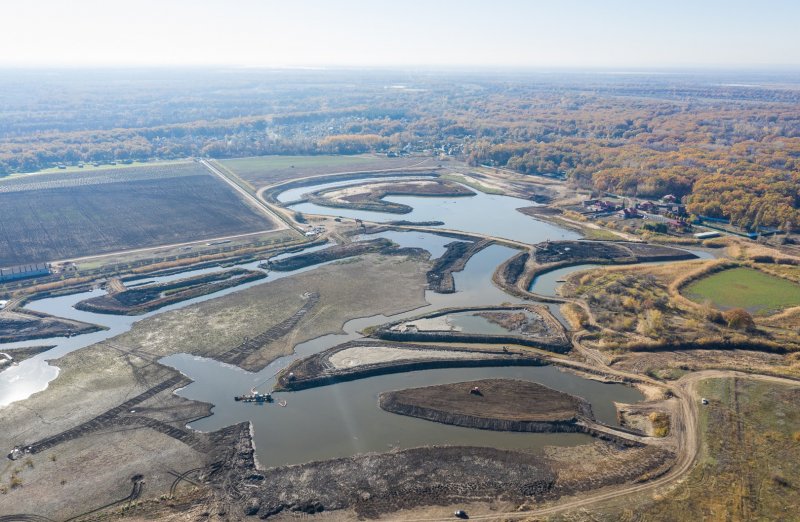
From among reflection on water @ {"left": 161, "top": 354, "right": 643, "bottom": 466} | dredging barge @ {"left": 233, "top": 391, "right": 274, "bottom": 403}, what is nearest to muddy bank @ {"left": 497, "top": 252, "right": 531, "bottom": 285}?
reflection on water @ {"left": 161, "top": 354, "right": 643, "bottom": 466}

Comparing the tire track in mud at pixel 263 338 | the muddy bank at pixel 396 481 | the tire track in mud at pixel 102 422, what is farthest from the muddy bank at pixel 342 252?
the muddy bank at pixel 396 481

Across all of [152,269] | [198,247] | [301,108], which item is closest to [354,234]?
[198,247]

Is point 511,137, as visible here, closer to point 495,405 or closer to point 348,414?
point 495,405

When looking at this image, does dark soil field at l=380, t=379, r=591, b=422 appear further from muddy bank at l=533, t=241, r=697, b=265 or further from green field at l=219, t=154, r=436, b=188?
green field at l=219, t=154, r=436, b=188

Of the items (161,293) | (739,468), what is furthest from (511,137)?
(739,468)

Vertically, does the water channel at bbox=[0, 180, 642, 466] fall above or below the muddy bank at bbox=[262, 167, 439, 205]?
below

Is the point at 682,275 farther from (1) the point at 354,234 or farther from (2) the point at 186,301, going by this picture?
(2) the point at 186,301

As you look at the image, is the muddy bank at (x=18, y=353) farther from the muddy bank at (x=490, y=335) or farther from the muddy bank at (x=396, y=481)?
the muddy bank at (x=490, y=335)

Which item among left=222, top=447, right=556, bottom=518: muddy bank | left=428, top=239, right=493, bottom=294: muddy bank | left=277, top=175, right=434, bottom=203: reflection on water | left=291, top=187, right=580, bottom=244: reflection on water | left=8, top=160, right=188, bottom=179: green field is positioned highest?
left=8, top=160, right=188, bottom=179: green field
